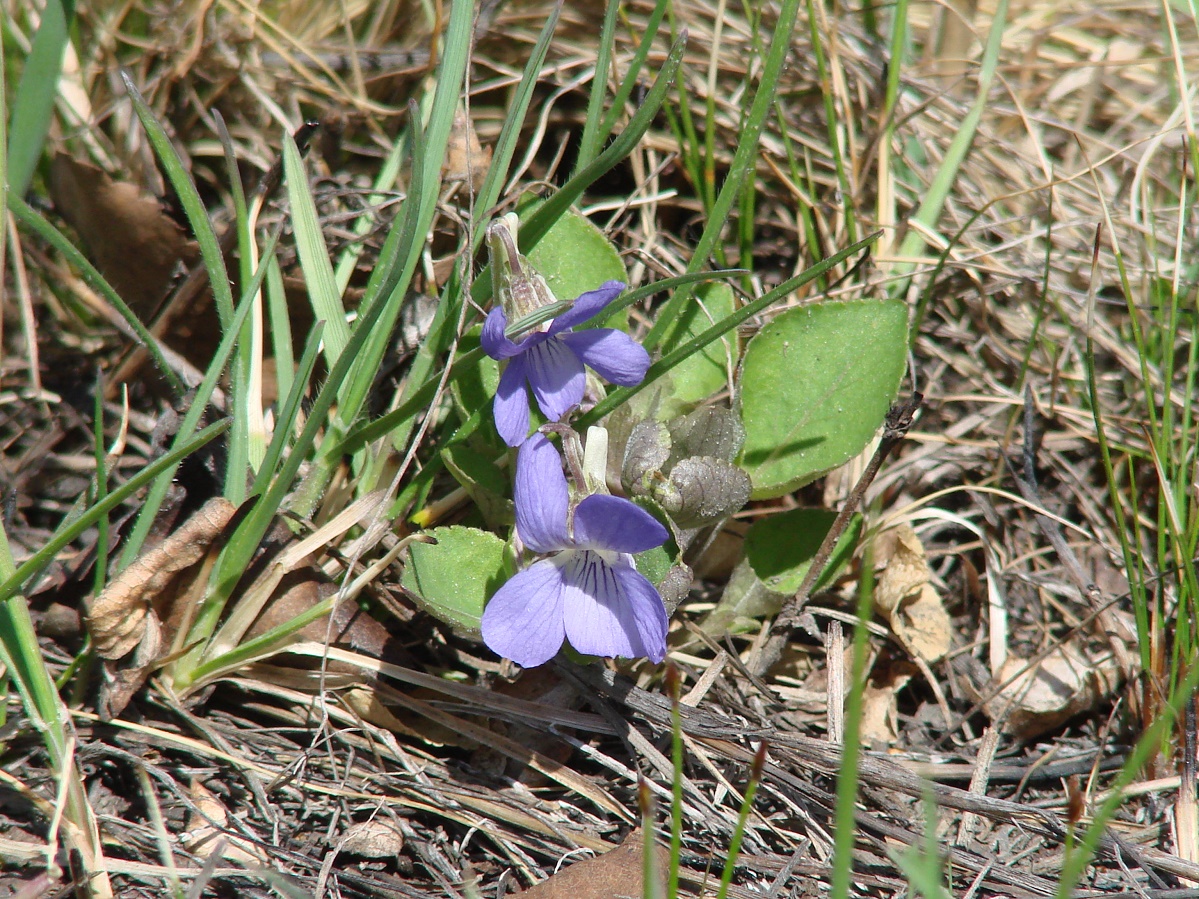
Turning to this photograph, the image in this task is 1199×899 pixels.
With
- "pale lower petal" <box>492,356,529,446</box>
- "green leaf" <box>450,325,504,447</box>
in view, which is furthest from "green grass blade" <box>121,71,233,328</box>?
"pale lower petal" <box>492,356,529,446</box>

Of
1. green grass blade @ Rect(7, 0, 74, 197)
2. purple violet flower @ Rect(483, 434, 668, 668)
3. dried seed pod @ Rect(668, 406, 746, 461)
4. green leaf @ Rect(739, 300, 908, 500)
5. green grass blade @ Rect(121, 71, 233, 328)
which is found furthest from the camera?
green leaf @ Rect(739, 300, 908, 500)

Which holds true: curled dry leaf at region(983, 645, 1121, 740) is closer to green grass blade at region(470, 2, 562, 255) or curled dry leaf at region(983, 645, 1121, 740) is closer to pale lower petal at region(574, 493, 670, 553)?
pale lower petal at region(574, 493, 670, 553)

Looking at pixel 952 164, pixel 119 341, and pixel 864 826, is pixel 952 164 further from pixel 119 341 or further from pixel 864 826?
pixel 119 341

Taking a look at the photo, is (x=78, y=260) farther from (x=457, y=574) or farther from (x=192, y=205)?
(x=457, y=574)

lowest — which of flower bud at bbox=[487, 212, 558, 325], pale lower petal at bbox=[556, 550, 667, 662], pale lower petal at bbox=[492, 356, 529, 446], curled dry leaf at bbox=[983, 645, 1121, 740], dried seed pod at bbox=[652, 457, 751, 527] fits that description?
curled dry leaf at bbox=[983, 645, 1121, 740]

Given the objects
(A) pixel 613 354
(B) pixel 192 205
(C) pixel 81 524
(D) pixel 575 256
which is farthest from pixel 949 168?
(C) pixel 81 524

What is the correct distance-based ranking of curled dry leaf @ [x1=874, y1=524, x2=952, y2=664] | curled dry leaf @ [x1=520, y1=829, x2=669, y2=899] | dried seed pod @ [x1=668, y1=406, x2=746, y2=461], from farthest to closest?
1. curled dry leaf @ [x1=874, y1=524, x2=952, y2=664]
2. dried seed pod @ [x1=668, y1=406, x2=746, y2=461]
3. curled dry leaf @ [x1=520, y1=829, x2=669, y2=899]

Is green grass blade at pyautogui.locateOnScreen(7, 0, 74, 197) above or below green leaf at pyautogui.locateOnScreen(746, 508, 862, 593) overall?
above
